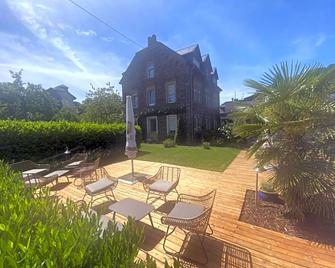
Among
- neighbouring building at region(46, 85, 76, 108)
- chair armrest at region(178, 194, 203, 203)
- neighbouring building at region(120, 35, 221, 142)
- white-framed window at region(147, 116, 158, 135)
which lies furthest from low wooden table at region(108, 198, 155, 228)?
neighbouring building at region(46, 85, 76, 108)

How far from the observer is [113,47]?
415 inches

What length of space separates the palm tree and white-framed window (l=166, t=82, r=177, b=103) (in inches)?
628

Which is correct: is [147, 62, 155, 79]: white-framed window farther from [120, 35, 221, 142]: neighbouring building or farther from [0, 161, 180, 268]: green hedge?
[0, 161, 180, 268]: green hedge

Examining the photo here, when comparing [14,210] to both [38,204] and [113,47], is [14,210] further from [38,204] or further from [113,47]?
[113,47]

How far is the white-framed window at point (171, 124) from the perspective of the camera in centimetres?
1955

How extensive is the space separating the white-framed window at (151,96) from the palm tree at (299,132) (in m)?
17.5

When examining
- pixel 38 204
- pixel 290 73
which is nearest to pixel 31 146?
pixel 38 204

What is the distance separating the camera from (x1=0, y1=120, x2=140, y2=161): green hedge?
24.6 ft

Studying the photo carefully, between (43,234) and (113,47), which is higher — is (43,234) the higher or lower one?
the lower one

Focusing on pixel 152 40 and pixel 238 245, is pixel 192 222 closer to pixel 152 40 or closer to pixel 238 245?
pixel 238 245

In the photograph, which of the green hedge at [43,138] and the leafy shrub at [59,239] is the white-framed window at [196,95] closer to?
the green hedge at [43,138]

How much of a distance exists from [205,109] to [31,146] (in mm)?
17338

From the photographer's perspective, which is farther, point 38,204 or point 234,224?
point 234,224

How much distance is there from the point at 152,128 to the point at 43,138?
13204 mm
